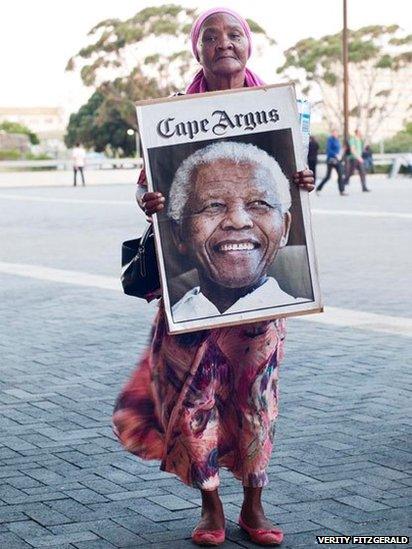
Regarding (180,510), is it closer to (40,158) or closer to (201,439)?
(201,439)

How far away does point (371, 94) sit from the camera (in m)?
64.3

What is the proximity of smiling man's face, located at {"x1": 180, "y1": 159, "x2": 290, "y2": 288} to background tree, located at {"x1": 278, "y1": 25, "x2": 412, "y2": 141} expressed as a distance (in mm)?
58303

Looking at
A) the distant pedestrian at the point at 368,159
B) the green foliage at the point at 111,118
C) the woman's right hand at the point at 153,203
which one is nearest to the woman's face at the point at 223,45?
the woman's right hand at the point at 153,203

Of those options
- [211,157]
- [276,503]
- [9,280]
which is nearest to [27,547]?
[276,503]

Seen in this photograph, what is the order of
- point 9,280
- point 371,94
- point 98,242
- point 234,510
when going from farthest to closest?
point 371,94, point 98,242, point 9,280, point 234,510

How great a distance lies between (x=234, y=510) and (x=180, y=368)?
0.74m

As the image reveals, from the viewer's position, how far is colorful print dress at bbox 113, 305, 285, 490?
434 centimetres

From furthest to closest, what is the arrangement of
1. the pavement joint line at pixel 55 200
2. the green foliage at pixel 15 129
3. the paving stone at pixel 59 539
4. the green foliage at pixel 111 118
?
the green foliage at pixel 15 129
the green foliage at pixel 111 118
the pavement joint line at pixel 55 200
the paving stone at pixel 59 539

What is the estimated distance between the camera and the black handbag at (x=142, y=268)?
4289 millimetres

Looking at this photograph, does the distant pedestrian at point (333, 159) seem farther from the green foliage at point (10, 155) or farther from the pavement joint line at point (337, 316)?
the green foliage at point (10, 155)

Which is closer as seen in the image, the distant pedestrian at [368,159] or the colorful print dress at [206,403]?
the colorful print dress at [206,403]

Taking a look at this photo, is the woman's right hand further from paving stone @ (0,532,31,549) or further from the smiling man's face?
paving stone @ (0,532,31,549)

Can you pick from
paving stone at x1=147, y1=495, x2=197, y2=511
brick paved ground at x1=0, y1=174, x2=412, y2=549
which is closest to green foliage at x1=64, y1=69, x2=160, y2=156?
brick paved ground at x1=0, y1=174, x2=412, y2=549

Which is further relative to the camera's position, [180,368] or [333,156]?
[333,156]
